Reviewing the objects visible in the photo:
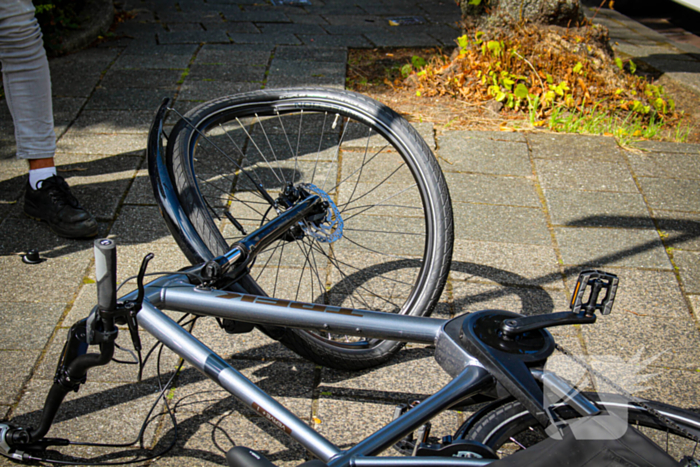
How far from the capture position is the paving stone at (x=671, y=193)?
3080mm

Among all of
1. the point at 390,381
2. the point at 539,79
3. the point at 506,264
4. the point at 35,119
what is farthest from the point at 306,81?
the point at 390,381

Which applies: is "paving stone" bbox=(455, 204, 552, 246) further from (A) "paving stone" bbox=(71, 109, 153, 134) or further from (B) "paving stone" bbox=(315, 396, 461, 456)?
(A) "paving stone" bbox=(71, 109, 153, 134)

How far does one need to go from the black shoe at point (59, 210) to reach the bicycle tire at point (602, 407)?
2068mm

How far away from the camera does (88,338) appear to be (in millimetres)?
1272

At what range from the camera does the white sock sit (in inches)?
107

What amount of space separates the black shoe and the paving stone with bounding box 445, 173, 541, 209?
185cm

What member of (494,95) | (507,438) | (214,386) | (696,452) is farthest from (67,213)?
(494,95)

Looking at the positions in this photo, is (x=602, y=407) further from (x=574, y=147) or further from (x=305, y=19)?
(x=305, y=19)

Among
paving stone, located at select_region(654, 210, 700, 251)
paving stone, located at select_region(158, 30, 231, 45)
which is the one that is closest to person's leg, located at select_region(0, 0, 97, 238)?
paving stone, located at select_region(158, 30, 231, 45)

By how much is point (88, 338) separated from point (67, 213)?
1552 mm

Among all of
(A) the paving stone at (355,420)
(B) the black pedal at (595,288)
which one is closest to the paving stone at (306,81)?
(A) the paving stone at (355,420)

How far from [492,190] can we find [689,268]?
1.02 meters

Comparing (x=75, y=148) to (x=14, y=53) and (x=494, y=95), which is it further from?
(x=494, y=95)

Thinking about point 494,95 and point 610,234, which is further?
point 494,95
